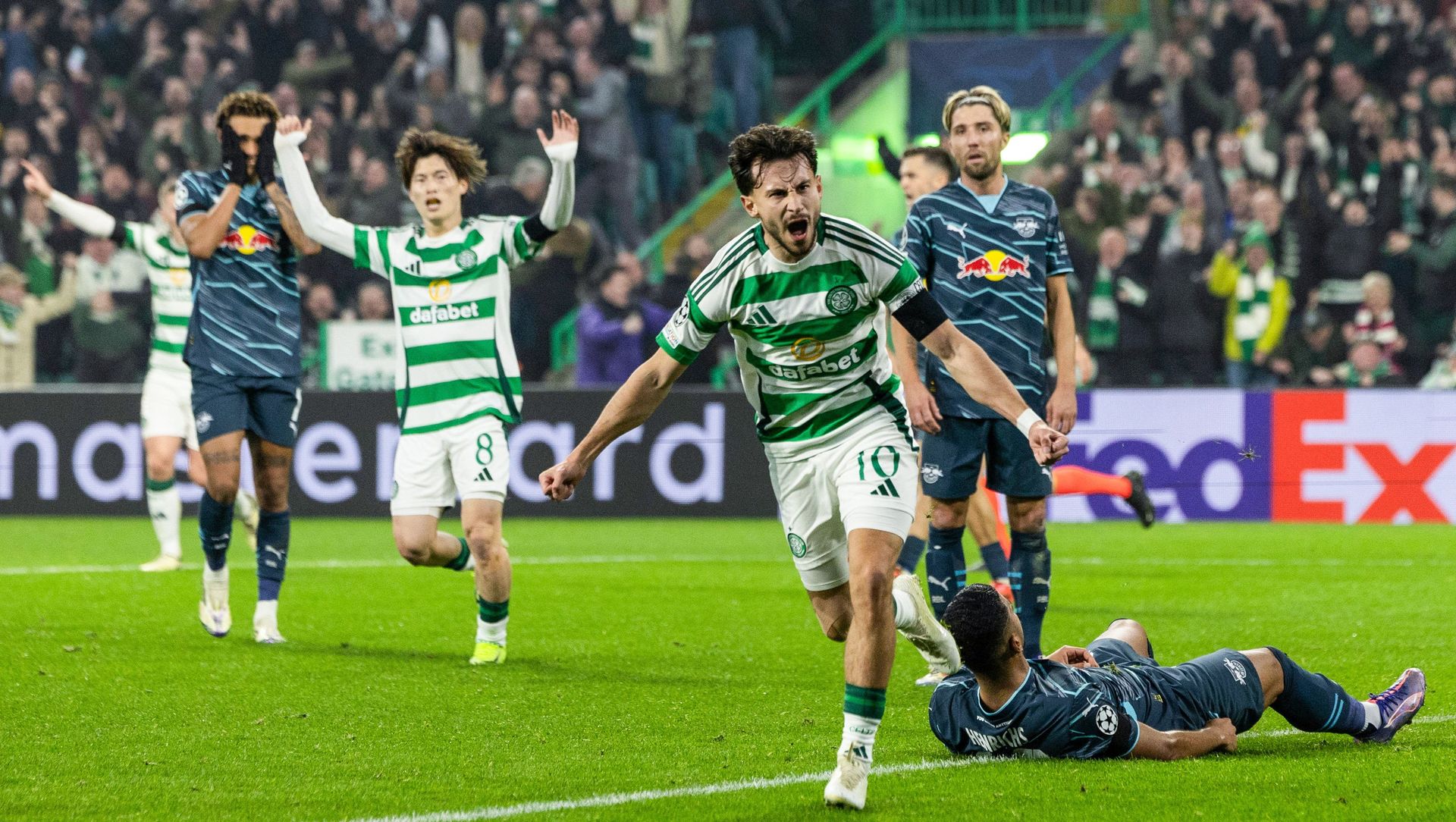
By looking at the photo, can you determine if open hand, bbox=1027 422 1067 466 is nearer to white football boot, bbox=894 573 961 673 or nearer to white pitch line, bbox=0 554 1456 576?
white football boot, bbox=894 573 961 673

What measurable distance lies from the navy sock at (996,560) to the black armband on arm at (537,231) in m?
2.95

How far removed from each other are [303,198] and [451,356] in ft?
3.23

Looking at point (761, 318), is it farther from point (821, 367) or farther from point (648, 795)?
point (648, 795)

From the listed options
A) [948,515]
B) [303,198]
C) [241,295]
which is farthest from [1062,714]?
[241,295]

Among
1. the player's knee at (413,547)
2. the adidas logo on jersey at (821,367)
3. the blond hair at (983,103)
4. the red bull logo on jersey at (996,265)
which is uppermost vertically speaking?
the blond hair at (983,103)

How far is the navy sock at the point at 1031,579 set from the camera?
678 cm

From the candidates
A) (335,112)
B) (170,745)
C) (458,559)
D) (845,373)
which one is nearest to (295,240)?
(458,559)

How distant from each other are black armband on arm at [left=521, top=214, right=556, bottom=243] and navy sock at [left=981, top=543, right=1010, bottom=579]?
2953 millimetres

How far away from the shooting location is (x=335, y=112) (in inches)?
757

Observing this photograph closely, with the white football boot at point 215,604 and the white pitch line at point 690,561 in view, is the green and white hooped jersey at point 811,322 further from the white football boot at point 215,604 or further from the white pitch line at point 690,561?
the white pitch line at point 690,561

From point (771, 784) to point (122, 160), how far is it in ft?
52.5

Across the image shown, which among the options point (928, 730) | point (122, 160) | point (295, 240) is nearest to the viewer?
point (928, 730)

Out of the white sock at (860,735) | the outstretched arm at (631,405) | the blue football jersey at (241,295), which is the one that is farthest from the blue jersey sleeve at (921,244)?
the blue football jersey at (241,295)

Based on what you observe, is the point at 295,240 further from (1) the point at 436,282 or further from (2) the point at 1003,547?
(2) the point at 1003,547
